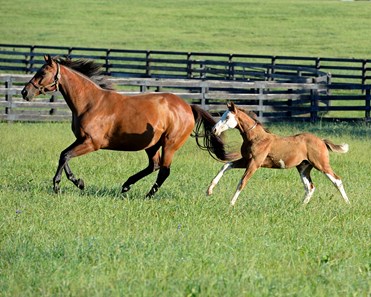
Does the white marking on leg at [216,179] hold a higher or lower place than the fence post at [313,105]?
higher

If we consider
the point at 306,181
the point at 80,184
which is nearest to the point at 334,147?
the point at 306,181

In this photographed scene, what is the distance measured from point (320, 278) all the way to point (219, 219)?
2.74 meters

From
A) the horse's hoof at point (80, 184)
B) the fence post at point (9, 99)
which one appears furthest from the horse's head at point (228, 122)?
the fence post at point (9, 99)

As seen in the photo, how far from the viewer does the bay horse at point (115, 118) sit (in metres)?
12.4

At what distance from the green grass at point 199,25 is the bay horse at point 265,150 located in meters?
41.3

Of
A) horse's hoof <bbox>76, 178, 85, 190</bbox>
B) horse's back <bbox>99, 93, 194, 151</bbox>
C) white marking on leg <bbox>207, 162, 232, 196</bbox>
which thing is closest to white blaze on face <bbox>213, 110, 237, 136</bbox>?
white marking on leg <bbox>207, 162, 232, 196</bbox>

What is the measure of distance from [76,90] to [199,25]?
178 feet

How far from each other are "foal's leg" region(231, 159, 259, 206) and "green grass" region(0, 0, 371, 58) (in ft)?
138

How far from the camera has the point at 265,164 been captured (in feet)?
38.2

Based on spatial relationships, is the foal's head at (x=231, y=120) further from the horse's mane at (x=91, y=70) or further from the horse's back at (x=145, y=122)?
the horse's mane at (x=91, y=70)

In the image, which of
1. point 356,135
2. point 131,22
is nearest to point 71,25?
point 131,22

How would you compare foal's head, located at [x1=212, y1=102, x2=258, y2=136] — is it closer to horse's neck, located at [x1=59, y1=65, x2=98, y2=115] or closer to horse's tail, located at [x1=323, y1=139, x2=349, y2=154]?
horse's tail, located at [x1=323, y1=139, x2=349, y2=154]

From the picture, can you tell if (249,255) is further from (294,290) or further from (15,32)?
(15,32)

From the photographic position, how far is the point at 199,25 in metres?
66.2
